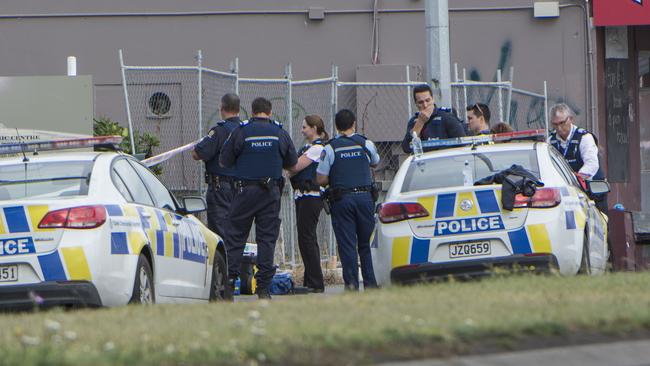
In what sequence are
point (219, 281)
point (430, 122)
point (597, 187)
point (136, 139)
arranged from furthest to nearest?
point (136, 139)
point (430, 122)
point (597, 187)
point (219, 281)

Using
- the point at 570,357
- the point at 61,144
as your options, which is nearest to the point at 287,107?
the point at 61,144

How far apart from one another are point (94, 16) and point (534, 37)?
6869mm

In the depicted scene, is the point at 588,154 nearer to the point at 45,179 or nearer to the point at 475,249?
the point at 475,249

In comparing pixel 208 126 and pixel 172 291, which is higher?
pixel 208 126

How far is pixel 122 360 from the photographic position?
592cm

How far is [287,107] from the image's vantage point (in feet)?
54.4

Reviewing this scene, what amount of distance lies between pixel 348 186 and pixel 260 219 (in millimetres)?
881

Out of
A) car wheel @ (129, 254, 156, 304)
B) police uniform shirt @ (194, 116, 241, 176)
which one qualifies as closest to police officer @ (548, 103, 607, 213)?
police uniform shirt @ (194, 116, 241, 176)

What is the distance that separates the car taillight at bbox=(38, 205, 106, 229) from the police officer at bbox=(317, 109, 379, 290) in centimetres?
397

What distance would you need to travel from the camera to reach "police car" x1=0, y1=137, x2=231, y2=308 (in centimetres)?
892

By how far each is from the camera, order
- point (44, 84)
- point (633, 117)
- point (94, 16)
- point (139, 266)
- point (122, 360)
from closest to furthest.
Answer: point (122, 360)
point (139, 266)
point (44, 84)
point (94, 16)
point (633, 117)

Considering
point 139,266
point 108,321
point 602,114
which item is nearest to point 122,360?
point 108,321

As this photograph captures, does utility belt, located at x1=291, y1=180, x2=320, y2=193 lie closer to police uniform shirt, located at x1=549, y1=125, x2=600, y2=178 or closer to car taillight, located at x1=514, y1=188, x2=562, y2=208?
police uniform shirt, located at x1=549, y1=125, x2=600, y2=178

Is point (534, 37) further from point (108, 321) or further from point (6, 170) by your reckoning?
point (108, 321)
